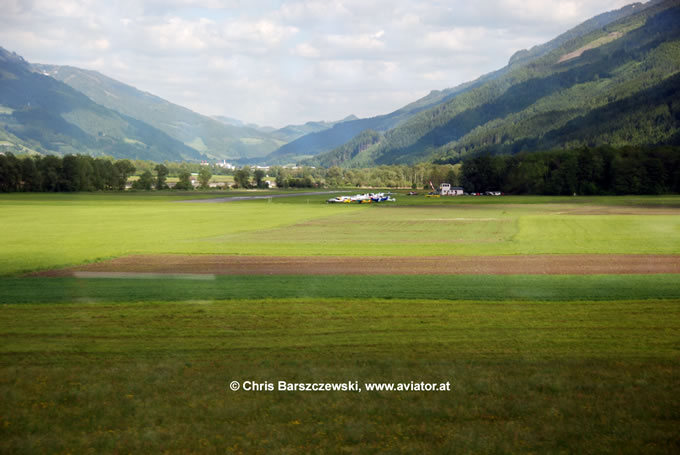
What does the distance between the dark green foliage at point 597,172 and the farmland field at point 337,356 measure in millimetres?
104106

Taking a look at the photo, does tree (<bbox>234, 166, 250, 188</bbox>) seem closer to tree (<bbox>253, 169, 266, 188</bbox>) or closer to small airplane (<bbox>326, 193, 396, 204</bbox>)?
tree (<bbox>253, 169, 266, 188</bbox>)

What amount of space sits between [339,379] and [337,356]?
1622 mm

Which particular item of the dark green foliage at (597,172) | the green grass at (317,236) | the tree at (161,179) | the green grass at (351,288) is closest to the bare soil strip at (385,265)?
the green grass at (351,288)

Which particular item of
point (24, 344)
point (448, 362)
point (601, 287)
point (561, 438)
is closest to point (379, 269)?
point (601, 287)

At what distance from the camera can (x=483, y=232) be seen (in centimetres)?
4922

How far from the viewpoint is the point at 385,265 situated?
30156 millimetres

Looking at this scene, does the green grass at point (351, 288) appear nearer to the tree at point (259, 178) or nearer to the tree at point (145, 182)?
the tree at point (145, 182)

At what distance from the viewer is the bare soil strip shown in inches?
1096

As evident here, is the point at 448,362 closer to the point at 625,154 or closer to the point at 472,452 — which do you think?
the point at 472,452

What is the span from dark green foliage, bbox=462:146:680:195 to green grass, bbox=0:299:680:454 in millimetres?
117575

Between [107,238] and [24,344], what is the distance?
31.8 metres

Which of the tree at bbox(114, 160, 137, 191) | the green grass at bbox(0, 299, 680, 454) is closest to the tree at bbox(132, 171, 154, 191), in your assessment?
the tree at bbox(114, 160, 137, 191)

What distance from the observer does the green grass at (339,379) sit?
9.40m

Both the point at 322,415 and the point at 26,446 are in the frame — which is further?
the point at 322,415
